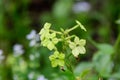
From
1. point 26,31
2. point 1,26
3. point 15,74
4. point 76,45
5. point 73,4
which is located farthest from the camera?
point 73,4

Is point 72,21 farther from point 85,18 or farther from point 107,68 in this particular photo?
point 107,68

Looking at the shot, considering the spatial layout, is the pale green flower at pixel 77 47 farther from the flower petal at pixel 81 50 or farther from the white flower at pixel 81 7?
the white flower at pixel 81 7

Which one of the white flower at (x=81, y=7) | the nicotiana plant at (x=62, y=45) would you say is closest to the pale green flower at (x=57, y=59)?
the nicotiana plant at (x=62, y=45)

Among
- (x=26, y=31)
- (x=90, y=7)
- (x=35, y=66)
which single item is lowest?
(x=35, y=66)

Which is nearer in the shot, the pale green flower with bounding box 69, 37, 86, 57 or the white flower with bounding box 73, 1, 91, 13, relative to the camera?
the pale green flower with bounding box 69, 37, 86, 57

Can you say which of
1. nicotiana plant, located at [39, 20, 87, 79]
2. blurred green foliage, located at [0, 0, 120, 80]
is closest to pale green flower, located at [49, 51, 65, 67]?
nicotiana plant, located at [39, 20, 87, 79]

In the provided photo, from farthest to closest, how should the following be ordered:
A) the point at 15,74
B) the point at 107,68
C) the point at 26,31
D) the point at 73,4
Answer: the point at 73,4, the point at 26,31, the point at 15,74, the point at 107,68

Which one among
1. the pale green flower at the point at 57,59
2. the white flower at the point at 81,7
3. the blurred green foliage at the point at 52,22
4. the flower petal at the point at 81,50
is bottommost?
the pale green flower at the point at 57,59

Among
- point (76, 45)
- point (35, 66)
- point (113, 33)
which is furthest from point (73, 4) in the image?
point (76, 45)

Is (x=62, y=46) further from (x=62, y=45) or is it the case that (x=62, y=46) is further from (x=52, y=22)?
(x=52, y=22)

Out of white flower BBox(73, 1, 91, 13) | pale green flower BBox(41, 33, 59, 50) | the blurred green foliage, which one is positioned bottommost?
pale green flower BBox(41, 33, 59, 50)

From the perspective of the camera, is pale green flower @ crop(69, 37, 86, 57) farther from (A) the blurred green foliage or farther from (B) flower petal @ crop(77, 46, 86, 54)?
(A) the blurred green foliage
